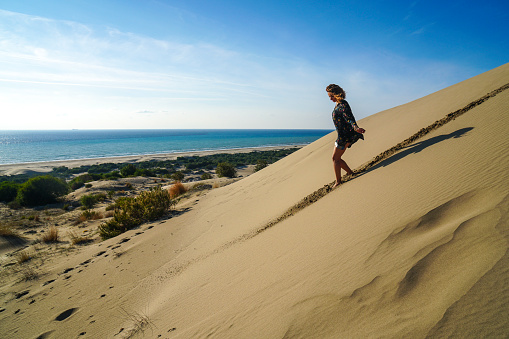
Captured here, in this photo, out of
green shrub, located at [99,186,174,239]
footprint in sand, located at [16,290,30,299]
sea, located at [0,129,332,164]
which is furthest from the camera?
sea, located at [0,129,332,164]

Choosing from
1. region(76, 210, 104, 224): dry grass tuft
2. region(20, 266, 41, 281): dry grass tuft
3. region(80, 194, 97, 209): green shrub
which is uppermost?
region(80, 194, 97, 209): green shrub

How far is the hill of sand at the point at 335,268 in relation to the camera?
1544 millimetres

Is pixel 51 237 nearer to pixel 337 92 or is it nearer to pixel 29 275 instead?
pixel 29 275

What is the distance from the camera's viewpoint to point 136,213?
296 inches

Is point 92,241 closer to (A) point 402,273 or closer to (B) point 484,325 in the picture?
(A) point 402,273

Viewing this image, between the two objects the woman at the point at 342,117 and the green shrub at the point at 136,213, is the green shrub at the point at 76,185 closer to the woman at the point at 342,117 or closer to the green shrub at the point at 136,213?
the green shrub at the point at 136,213

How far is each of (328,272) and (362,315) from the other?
1.99 feet

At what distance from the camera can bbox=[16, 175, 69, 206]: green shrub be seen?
1210 centimetres

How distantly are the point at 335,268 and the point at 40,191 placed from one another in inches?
613

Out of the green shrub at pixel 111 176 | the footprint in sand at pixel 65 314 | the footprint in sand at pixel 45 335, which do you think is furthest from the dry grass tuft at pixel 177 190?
the green shrub at pixel 111 176

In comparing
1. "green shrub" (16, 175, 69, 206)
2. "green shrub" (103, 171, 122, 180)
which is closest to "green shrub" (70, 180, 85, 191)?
"green shrub" (103, 171, 122, 180)

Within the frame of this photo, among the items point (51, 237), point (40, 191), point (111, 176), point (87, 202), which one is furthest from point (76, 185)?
point (51, 237)

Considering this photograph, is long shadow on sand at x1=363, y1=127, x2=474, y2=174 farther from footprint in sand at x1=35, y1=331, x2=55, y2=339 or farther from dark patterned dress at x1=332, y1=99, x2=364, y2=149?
footprint in sand at x1=35, y1=331, x2=55, y2=339

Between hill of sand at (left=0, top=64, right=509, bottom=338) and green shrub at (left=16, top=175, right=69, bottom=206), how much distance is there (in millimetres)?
9152
